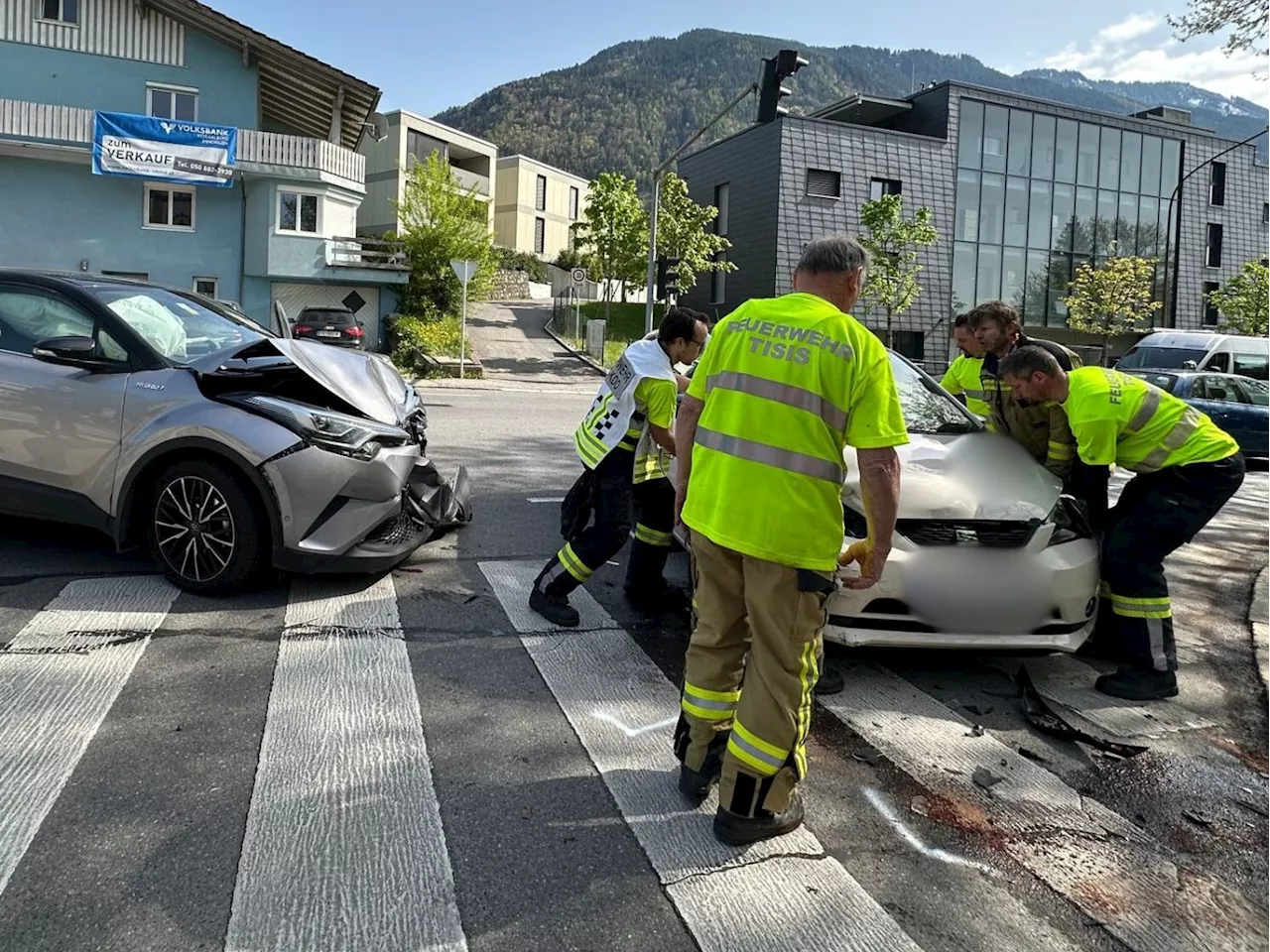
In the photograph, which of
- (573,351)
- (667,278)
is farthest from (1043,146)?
(667,278)

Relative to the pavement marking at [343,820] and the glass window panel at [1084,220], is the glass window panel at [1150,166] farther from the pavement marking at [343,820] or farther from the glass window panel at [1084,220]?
the pavement marking at [343,820]

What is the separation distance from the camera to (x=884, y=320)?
36.3 m

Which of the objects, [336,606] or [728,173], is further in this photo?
[728,173]

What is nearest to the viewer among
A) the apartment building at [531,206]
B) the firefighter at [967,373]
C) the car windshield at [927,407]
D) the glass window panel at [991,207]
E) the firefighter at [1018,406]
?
the firefighter at [1018,406]

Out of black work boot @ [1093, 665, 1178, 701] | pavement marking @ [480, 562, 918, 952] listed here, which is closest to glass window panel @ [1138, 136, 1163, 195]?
black work boot @ [1093, 665, 1178, 701]

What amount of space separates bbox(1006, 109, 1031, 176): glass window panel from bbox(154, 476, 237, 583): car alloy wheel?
40.2 meters

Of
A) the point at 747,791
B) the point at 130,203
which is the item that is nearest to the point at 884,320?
the point at 130,203

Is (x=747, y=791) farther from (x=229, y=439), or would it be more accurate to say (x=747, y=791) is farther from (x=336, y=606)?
(x=229, y=439)

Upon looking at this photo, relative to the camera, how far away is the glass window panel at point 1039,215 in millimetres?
39469

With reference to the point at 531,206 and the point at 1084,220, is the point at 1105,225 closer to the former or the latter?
the point at 1084,220

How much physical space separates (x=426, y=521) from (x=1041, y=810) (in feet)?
12.3

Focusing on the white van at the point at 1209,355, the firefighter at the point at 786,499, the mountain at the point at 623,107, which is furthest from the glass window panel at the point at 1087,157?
the mountain at the point at 623,107

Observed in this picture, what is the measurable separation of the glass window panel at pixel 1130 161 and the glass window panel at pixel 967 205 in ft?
27.3

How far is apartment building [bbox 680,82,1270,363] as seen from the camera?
35719mm
